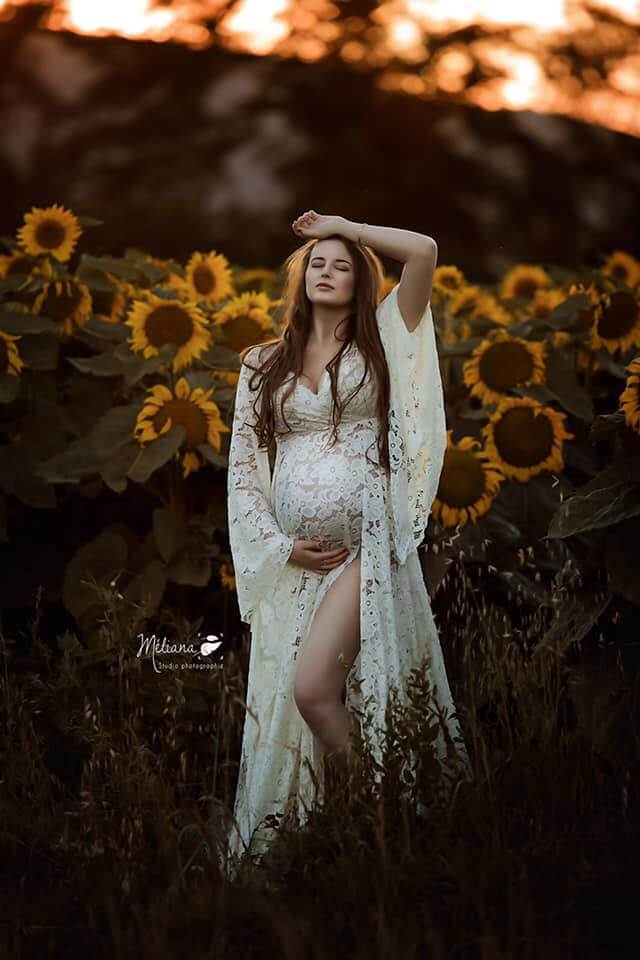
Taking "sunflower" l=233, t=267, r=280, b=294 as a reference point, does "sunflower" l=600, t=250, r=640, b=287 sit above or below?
below

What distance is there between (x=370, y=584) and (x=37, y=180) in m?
4.05

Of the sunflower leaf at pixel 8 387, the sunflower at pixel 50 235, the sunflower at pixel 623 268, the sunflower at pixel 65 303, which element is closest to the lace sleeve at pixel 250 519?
the sunflower leaf at pixel 8 387

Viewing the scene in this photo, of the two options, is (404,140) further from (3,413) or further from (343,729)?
(343,729)

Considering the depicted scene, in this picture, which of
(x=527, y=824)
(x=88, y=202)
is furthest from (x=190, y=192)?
(x=527, y=824)

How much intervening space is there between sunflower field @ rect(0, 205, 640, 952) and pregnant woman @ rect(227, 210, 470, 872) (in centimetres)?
25

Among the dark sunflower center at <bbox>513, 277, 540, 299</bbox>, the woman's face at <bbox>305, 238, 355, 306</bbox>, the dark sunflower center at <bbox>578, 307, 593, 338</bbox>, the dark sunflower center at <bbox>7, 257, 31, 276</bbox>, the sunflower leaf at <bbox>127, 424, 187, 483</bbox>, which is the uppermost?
the dark sunflower center at <bbox>513, 277, 540, 299</bbox>

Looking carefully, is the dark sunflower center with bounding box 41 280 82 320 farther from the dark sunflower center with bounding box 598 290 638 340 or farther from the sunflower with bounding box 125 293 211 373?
the dark sunflower center with bounding box 598 290 638 340

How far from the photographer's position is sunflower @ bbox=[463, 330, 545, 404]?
4164 millimetres

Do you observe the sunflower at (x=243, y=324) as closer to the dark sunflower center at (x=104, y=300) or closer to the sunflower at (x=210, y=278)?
the sunflower at (x=210, y=278)

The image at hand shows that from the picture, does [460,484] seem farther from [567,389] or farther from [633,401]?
[633,401]

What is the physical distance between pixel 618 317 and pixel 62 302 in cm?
206

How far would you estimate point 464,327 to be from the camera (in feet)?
15.3

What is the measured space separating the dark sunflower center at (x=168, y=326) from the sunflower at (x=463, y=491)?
1.03 meters

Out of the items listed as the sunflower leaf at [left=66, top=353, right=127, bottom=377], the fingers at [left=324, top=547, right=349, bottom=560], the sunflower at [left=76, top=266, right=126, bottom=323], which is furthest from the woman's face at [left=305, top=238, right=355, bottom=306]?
the sunflower at [left=76, top=266, right=126, bottom=323]
